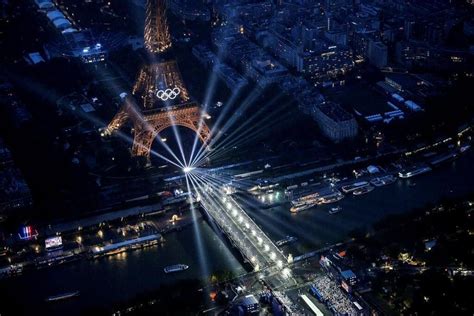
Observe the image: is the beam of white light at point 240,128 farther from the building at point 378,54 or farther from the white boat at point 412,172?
the building at point 378,54

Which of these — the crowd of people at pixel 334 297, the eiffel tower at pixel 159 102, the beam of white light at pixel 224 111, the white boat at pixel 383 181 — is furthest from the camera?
the beam of white light at pixel 224 111

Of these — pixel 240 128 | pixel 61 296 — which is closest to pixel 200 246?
pixel 61 296

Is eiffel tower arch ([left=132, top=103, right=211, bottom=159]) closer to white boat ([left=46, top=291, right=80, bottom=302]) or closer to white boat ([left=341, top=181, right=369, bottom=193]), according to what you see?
white boat ([left=341, top=181, right=369, bottom=193])

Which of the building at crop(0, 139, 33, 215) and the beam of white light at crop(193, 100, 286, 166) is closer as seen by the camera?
the building at crop(0, 139, 33, 215)

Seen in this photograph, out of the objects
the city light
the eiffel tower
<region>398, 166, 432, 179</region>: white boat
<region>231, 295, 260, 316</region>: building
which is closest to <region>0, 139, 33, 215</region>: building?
the eiffel tower

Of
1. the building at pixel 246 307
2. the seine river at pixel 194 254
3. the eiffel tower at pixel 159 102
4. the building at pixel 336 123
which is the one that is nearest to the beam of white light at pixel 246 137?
the eiffel tower at pixel 159 102

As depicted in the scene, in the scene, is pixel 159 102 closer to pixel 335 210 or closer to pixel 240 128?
pixel 240 128
